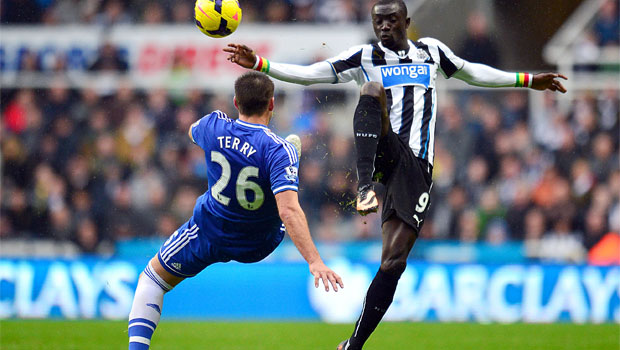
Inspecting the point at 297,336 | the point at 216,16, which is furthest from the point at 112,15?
the point at 216,16

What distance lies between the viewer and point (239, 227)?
5816 mm

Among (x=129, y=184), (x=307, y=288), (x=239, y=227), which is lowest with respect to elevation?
(x=307, y=288)

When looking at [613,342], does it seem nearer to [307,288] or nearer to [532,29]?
[307,288]

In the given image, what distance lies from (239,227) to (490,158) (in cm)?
816

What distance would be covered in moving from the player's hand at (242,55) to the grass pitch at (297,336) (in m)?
3.05

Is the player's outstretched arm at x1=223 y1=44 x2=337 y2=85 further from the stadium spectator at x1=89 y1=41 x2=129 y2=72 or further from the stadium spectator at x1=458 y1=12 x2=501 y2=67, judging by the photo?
the stadium spectator at x1=89 y1=41 x2=129 y2=72

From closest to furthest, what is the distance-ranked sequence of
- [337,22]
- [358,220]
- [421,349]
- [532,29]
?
1. [421,349]
2. [358,220]
3. [337,22]
4. [532,29]

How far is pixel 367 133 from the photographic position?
19.5 feet

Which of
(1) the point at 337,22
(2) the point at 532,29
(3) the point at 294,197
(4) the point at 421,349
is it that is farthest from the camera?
(2) the point at 532,29

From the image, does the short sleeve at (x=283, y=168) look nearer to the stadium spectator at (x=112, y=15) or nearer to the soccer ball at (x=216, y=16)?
the soccer ball at (x=216, y=16)

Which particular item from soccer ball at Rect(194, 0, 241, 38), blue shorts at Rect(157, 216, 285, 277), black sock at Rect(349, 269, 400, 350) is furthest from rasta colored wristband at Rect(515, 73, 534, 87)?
blue shorts at Rect(157, 216, 285, 277)

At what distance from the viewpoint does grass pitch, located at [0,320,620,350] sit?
8312 mm

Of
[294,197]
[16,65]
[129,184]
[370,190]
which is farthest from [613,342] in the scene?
[16,65]

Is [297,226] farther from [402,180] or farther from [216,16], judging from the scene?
[216,16]
